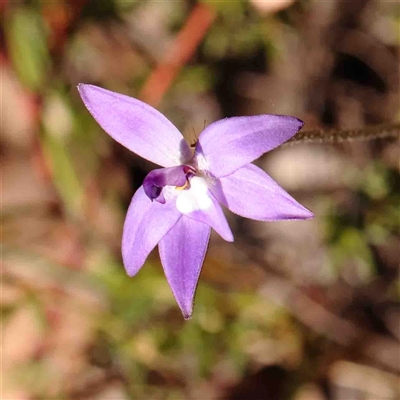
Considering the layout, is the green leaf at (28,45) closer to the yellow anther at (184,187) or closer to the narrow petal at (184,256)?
the yellow anther at (184,187)

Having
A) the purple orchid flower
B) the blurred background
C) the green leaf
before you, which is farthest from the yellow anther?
the green leaf

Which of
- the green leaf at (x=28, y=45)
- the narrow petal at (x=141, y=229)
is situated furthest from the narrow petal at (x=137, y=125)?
the green leaf at (x=28, y=45)

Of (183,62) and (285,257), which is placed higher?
(183,62)

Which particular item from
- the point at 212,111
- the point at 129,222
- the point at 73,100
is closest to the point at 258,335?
the point at 212,111

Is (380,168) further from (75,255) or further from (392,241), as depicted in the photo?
(75,255)

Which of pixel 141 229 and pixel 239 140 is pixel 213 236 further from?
pixel 239 140

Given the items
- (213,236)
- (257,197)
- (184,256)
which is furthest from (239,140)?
(213,236)
